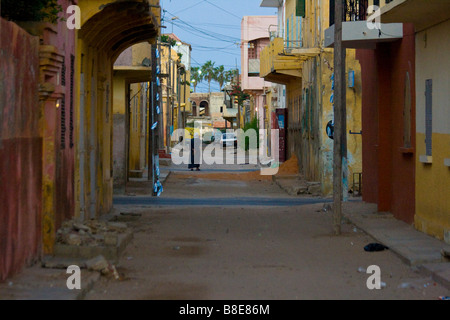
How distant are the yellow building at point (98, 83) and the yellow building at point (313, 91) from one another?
23.3ft

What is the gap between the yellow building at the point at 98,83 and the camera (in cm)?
1490

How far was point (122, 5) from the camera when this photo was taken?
50.1 feet

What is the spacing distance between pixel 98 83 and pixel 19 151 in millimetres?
8444

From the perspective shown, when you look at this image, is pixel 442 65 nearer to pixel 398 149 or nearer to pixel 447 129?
pixel 447 129

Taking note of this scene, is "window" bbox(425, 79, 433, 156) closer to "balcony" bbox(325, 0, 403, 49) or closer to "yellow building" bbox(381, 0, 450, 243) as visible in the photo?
"yellow building" bbox(381, 0, 450, 243)

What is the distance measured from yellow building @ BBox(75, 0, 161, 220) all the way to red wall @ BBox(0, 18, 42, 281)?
3.45 meters

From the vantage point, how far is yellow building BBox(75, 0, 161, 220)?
14898 mm

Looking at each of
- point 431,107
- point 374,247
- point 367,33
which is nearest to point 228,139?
point 367,33

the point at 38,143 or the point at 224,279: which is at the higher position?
the point at 38,143

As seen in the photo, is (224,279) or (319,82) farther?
(319,82)

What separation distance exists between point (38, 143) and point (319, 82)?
16163 mm

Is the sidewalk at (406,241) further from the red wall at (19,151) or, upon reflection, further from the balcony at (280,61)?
the balcony at (280,61)

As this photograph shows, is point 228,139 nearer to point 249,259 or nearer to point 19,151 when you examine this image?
point 249,259
